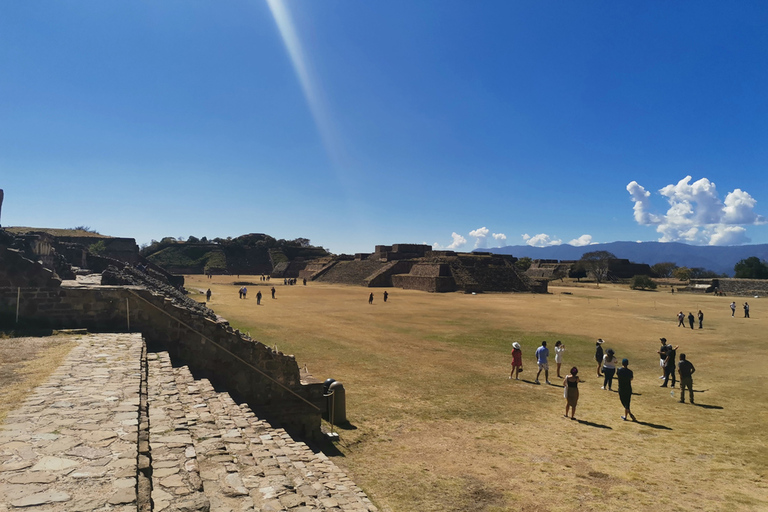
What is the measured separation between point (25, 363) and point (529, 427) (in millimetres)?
10388

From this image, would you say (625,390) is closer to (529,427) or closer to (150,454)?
(529,427)

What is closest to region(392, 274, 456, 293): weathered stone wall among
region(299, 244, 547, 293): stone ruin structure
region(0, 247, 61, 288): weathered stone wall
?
region(299, 244, 547, 293): stone ruin structure

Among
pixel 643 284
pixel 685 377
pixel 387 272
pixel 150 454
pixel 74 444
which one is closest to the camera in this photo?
pixel 74 444

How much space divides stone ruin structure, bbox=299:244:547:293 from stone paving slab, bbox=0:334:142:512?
45.3 m

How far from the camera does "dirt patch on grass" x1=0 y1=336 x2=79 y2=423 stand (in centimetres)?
582

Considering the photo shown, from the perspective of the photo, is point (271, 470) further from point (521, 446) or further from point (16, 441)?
point (521, 446)

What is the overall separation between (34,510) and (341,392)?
269 inches

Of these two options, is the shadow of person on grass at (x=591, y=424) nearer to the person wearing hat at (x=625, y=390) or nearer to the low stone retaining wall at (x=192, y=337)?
the person wearing hat at (x=625, y=390)

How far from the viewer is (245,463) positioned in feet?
17.7

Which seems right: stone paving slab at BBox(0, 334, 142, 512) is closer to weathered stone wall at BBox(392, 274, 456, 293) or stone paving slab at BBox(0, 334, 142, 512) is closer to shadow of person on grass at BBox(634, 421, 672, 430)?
shadow of person on grass at BBox(634, 421, 672, 430)

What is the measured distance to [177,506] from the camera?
142 inches

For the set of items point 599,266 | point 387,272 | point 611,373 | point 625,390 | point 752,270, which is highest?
point 599,266

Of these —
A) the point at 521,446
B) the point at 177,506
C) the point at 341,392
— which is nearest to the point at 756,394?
the point at 521,446

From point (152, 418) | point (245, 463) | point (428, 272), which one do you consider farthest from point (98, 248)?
A: point (245, 463)
